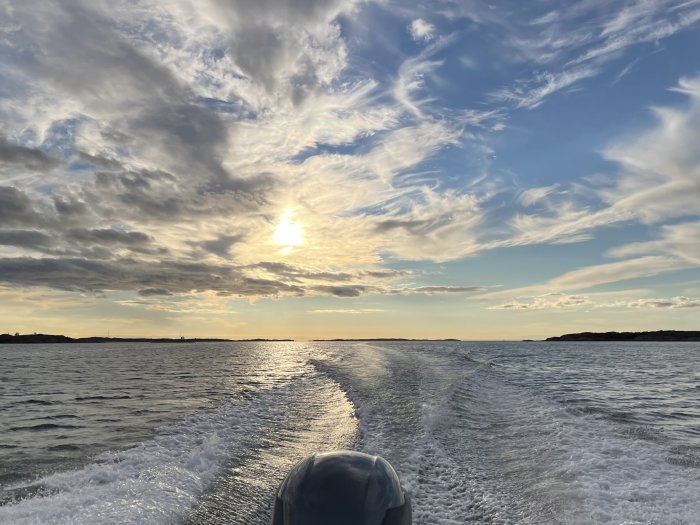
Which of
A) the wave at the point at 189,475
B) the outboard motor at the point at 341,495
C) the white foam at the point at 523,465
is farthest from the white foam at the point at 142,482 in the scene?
the white foam at the point at 523,465

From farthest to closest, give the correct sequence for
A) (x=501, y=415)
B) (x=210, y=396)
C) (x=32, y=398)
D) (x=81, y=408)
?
(x=32, y=398)
(x=210, y=396)
(x=81, y=408)
(x=501, y=415)

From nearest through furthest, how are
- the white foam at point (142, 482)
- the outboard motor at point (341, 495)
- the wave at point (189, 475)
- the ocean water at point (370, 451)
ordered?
the outboard motor at point (341, 495) → the white foam at point (142, 482) → the wave at point (189, 475) → the ocean water at point (370, 451)

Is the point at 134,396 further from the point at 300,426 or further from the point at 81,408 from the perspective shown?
the point at 300,426

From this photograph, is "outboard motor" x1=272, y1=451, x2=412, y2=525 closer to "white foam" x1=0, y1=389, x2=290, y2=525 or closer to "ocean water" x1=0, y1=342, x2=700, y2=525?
"ocean water" x1=0, y1=342, x2=700, y2=525

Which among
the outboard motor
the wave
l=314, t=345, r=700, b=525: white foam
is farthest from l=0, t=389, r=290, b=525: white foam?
l=314, t=345, r=700, b=525: white foam

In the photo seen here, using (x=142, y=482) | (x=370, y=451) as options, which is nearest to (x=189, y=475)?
(x=142, y=482)

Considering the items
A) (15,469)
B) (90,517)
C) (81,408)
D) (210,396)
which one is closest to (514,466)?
(90,517)

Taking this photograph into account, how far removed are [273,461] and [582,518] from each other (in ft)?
20.1

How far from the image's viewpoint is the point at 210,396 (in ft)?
66.7

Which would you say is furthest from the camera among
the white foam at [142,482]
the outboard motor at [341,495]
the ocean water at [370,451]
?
the ocean water at [370,451]

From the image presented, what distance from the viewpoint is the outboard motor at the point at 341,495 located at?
13.7 ft

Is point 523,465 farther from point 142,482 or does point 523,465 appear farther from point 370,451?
point 142,482

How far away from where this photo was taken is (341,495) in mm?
4254

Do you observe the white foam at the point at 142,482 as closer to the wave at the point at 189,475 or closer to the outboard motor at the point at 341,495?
the wave at the point at 189,475
